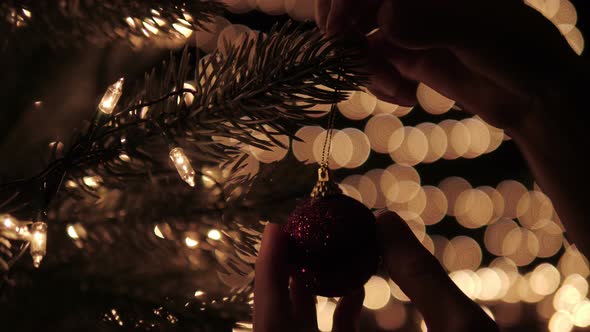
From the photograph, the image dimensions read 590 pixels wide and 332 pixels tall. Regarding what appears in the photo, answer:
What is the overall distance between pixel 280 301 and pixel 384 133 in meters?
2.53

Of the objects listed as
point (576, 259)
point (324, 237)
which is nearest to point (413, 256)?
point (324, 237)

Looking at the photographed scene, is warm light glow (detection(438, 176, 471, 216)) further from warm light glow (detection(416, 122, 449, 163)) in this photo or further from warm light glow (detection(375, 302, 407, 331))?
warm light glow (detection(375, 302, 407, 331))

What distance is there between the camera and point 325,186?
21.4 inches

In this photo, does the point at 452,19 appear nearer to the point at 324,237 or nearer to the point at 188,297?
the point at 324,237

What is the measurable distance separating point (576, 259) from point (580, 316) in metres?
1.16

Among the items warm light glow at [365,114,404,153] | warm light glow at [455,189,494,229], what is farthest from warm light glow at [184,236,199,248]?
warm light glow at [455,189,494,229]

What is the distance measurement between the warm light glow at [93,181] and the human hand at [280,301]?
206mm

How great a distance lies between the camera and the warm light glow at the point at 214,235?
62 centimetres

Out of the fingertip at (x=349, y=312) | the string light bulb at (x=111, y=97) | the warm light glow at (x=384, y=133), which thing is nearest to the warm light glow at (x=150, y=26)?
the string light bulb at (x=111, y=97)

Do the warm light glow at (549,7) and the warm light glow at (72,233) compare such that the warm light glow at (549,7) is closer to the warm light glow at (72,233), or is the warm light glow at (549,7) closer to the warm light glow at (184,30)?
the warm light glow at (184,30)

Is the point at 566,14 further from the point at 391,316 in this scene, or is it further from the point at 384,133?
the point at 391,316

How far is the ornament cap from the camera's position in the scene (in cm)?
54

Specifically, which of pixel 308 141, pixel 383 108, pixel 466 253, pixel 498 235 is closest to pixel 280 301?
pixel 383 108

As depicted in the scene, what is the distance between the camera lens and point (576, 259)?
2.99 m
